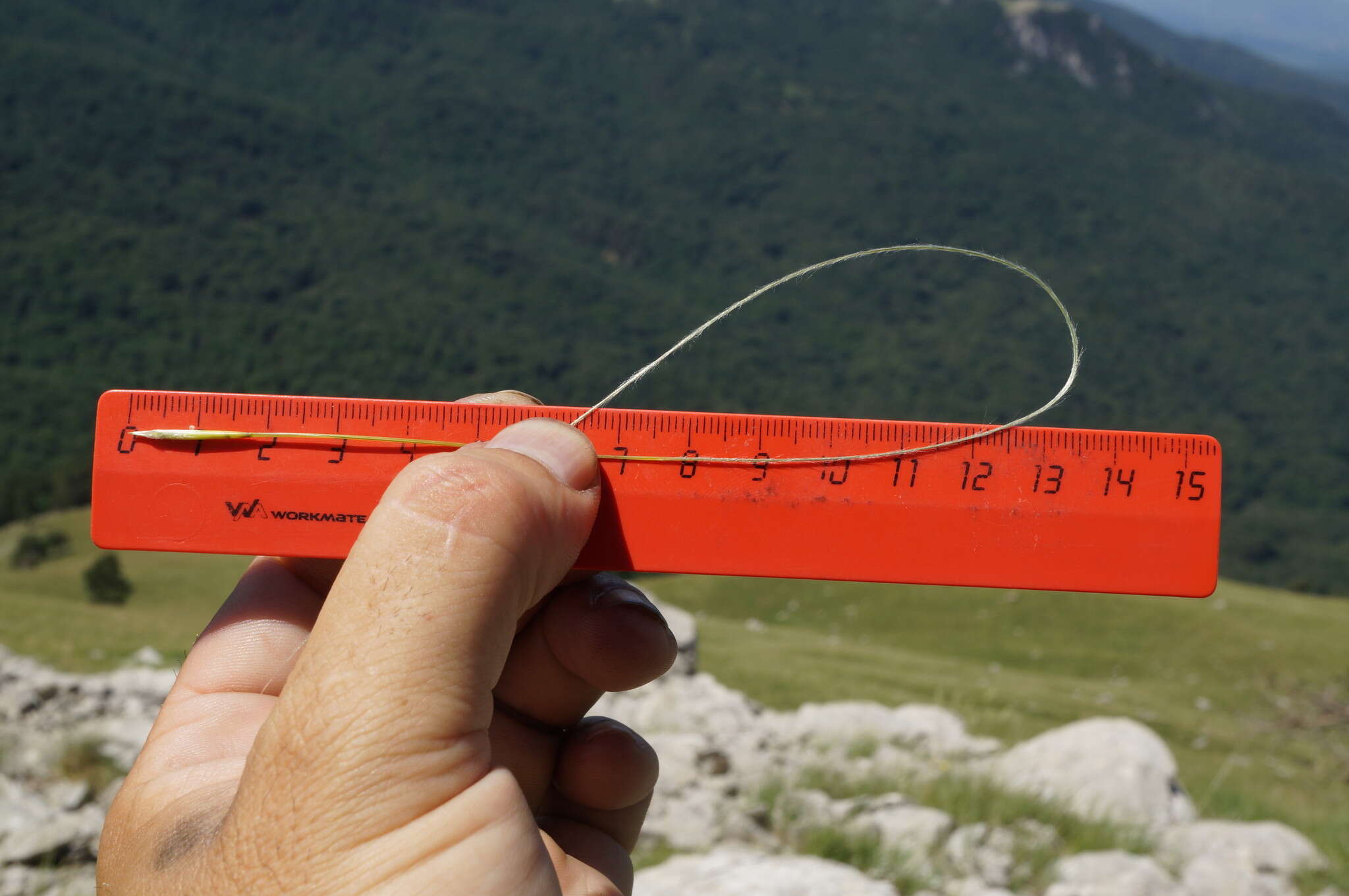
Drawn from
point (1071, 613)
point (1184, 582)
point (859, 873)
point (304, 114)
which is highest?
point (1184, 582)

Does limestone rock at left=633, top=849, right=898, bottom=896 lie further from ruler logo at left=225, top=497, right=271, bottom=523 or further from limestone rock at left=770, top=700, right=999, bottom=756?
limestone rock at left=770, top=700, right=999, bottom=756

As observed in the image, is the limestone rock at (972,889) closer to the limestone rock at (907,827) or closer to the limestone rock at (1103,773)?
the limestone rock at (907,827)

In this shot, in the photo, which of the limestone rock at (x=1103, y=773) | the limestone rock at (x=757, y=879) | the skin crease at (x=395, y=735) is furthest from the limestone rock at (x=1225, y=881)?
the skin crease at (x=395, y=735)

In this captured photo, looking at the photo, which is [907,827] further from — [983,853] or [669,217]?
[669,217]

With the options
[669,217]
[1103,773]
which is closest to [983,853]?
[1103,773]

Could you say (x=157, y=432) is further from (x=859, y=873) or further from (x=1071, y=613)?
(x=1071, y=613)

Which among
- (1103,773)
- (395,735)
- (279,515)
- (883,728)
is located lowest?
(883,728)

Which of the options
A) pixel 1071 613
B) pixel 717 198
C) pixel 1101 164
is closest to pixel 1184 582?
pixel 1071 613
